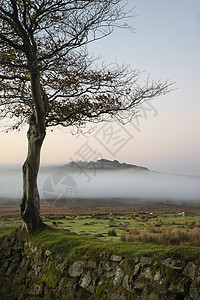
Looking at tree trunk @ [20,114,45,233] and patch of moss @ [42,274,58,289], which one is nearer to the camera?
patch of moss @ [42,274,58,289]

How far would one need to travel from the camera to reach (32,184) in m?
A: 12.1

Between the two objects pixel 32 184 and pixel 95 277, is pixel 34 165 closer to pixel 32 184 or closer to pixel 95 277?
pixel 32 184

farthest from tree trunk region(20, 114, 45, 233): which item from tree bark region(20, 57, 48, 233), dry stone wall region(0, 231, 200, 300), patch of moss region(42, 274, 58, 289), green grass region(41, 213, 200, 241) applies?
patch of moss region(42, 274, 58, 289)

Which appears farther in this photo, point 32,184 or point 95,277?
point 32,184

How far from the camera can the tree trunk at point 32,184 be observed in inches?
468

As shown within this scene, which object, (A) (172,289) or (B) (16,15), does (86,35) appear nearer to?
(B) (16,15)

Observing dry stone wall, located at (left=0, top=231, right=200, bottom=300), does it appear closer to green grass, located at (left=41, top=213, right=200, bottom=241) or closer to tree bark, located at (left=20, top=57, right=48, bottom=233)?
tree bark, located at (left=20, top=57, right=48, bottom=233)

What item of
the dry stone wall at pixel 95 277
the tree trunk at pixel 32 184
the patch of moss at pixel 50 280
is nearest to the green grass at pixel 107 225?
the tree trunk at pixel 32 184

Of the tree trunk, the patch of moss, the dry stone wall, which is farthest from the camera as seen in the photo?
the tree trunk


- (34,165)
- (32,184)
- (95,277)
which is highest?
(34,165)

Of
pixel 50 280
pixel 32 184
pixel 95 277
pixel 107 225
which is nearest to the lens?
pixel 95 277

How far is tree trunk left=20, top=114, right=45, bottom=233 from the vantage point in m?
11.9

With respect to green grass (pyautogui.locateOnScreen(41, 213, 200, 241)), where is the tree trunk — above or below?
above

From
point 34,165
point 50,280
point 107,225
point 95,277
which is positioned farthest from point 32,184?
point 107,225
